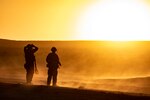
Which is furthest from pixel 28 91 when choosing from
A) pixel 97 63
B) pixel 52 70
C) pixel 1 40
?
pixel 1 40

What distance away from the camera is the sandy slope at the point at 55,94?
44.8ft

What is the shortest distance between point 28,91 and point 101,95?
2370 millimetres

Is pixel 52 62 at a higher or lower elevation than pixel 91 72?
higher

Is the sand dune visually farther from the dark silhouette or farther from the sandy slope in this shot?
the sandy slope

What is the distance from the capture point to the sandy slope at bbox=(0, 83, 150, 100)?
44.8 ft

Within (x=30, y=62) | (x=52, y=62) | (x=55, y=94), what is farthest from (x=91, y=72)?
(x=55, y=94)

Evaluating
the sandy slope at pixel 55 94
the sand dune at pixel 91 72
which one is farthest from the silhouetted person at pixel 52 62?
the sand dune at pixel 91 72

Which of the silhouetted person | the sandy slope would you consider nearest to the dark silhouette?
the silhouetted person

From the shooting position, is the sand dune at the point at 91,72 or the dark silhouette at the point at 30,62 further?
the sand dune at the point at 91,72

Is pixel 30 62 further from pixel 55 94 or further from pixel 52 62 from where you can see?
pixel 55 94

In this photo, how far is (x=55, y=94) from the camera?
14.3 m

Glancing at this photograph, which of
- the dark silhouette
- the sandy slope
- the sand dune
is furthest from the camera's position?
the sand dune

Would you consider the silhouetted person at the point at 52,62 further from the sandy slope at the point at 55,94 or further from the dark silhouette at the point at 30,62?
the sandy slope at the point at 55,94

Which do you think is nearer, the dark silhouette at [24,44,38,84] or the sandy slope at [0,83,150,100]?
the sandy slope at [0,83,150,100]
